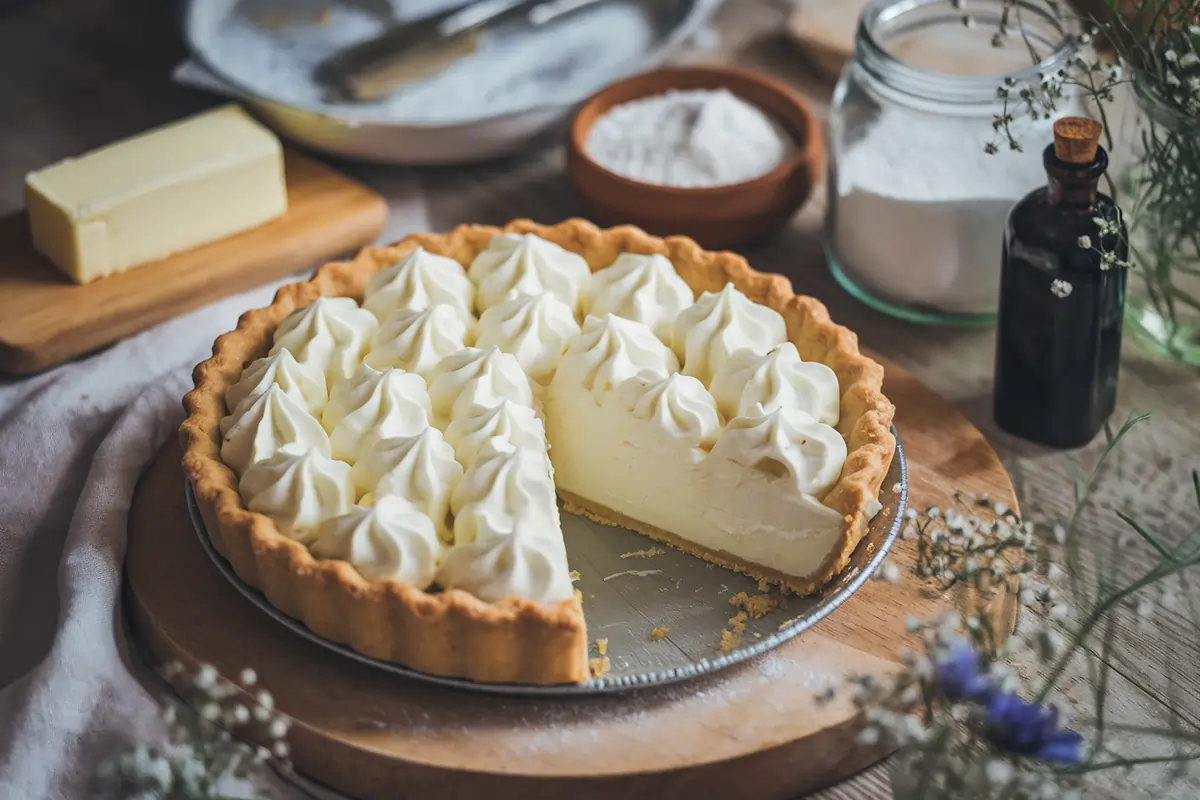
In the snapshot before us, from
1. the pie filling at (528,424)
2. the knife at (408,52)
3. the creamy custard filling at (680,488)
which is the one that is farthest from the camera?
the knife at (408,52)

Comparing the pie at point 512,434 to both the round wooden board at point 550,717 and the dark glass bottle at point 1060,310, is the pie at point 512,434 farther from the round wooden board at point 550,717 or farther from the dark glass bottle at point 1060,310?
the dark glass bottle at point 1060,310

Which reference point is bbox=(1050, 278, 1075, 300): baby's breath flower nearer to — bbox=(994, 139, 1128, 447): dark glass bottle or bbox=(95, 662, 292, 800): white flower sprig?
bbox=(994, 139, 1128, 447): dark glass bottle

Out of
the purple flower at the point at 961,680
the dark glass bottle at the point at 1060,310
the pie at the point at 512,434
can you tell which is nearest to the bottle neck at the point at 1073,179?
the dark glass bottle at the point at 1060,310

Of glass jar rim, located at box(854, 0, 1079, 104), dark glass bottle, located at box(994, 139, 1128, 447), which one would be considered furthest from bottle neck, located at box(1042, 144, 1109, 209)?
glass jar rim, located at box(854, 0, 1079, 104)

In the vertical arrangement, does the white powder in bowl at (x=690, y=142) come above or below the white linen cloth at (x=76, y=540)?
above

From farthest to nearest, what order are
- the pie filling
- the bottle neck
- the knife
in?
the knife, the bottle neck, the pie filling
